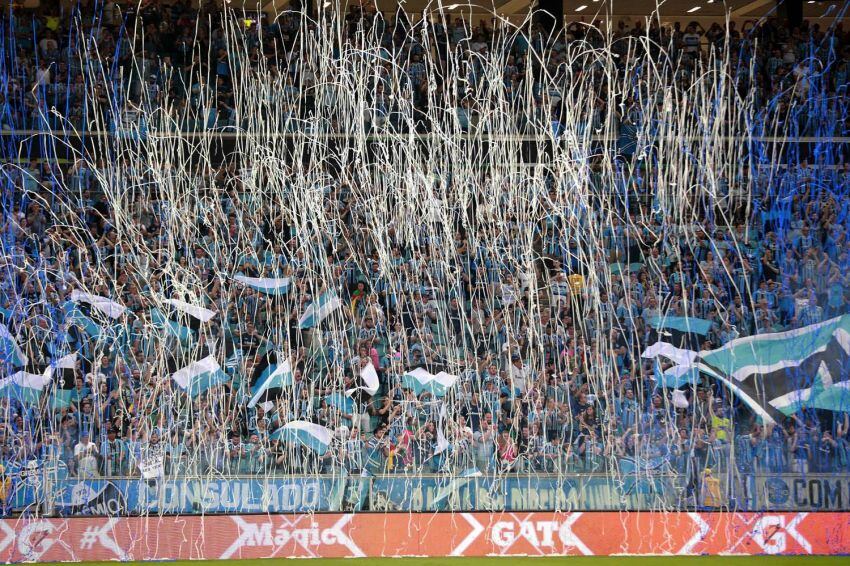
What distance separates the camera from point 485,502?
12.3 m

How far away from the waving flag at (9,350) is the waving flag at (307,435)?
324 centimetres

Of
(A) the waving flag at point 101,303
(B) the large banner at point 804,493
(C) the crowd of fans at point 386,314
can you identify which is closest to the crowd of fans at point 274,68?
(C) the crowd of fans at point 386,314

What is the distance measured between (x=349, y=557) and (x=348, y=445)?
150 centimetres

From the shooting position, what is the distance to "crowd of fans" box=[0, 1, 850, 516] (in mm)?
13109

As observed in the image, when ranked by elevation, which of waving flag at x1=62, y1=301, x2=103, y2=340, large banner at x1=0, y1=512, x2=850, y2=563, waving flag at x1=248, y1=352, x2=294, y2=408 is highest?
waving flag at x1=62, y1=301, x2=103, y2=340

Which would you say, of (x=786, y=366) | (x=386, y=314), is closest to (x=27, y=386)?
(x=386, y=314)

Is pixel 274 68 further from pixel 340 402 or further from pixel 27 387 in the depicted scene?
pixel 27 387

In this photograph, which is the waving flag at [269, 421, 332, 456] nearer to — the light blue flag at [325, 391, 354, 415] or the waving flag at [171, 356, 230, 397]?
the light blue flag at [325, 391, 354, 415]

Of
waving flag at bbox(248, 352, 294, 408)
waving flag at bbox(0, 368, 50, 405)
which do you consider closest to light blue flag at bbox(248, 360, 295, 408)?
waving flag at bbox(248, 352, 294, 408)

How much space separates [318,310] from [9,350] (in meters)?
3.94

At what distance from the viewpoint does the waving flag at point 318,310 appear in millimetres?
14523

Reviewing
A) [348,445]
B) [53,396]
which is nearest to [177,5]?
[53,396]

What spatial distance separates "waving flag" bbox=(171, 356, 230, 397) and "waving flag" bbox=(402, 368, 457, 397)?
2.45 m

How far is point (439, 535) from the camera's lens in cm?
1220
